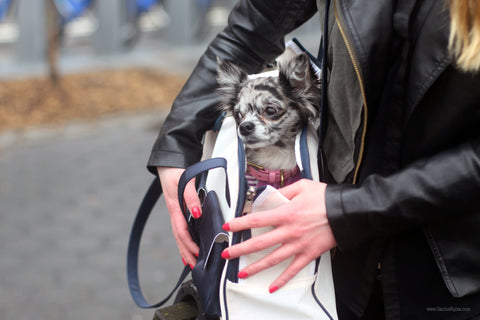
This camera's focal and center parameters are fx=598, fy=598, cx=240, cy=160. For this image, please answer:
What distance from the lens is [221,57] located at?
1.86 metres

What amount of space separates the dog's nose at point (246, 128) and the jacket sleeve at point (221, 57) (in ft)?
0.40

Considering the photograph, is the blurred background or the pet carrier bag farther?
the blurred background

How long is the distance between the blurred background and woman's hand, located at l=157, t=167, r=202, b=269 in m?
2.23

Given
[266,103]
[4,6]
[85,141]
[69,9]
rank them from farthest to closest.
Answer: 1. [69,9]
2. [4,6]
3. [85,141]
4. [266,103]

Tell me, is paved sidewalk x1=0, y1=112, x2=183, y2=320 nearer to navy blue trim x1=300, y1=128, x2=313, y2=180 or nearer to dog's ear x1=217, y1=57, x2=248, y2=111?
dog's ear x1=217, y1=57, x2=248, y2=111

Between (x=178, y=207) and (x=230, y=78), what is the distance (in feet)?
1.37

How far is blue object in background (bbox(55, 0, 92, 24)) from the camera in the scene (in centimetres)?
1032

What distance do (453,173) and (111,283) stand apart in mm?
3304

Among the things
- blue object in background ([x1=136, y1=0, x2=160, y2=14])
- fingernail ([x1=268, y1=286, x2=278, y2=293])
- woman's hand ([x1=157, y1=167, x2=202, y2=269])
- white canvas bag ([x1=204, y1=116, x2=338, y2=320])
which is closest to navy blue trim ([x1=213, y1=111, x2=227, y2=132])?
woman's hand ([x1=157, y1=167, x2=202, y2=269])

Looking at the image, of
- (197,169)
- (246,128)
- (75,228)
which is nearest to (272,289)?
(197,169)

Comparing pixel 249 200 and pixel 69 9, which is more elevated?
pixel 69 9

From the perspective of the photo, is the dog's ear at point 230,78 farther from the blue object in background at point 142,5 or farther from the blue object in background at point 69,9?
the blue object in background at point 142,5

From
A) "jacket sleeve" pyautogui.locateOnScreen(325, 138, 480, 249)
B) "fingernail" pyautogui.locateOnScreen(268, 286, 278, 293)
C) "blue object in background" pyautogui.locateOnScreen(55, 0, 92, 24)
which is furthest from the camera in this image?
"blue object in background" pyautogui.locateOnScreen(55, 0, 92, 24)

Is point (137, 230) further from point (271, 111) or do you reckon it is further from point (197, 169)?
point (271, 111)
